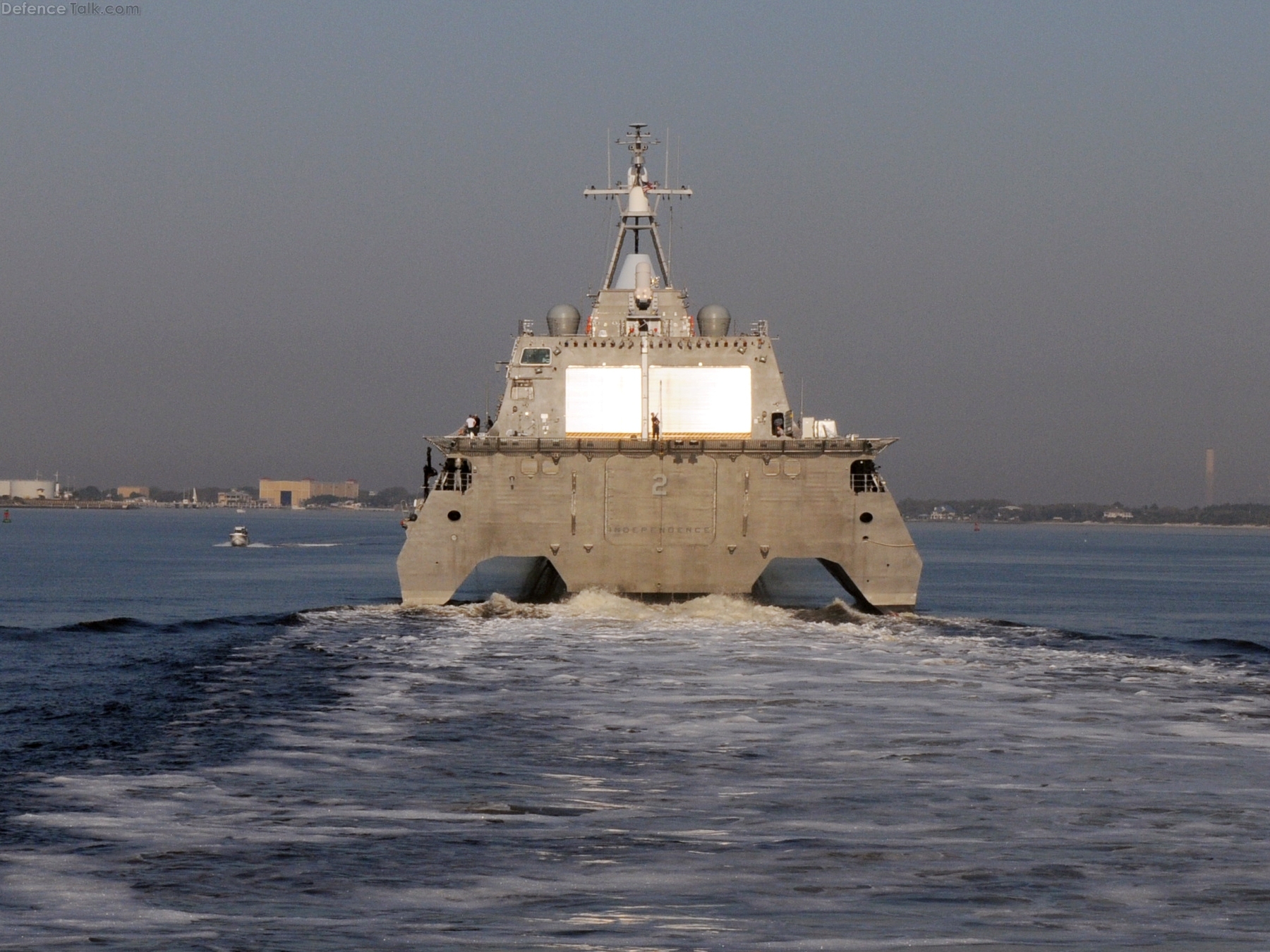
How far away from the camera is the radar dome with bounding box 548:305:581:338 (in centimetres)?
3781

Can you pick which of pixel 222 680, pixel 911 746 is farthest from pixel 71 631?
pixel 911 746

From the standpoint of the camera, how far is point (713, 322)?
3741cm

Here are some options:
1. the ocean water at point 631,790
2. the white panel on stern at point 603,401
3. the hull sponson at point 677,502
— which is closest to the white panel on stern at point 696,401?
the white panel on stern at point 603,401

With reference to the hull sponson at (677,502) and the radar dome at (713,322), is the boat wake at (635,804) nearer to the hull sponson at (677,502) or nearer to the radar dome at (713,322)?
the hull sponson at (677,502)

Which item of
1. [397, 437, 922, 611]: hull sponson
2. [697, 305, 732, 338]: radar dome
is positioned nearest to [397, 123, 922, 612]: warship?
[397, 437, 922, 611]: hull sponson

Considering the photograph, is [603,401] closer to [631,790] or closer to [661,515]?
[661,515]

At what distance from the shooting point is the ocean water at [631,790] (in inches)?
346

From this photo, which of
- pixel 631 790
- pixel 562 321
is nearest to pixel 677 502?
pixel 562 321

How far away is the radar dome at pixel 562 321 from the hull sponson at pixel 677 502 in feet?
20.3

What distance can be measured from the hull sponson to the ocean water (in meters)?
3.12

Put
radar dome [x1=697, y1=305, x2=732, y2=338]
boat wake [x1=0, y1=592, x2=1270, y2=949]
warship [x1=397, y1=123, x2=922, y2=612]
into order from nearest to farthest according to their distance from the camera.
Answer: boat wake [x1=0, y1=592, x2=1270, y2=949]
warship [x1=397, y1=123, x2=922, y2=612]
radar dome [x1=697, y1=305, x2=732, y2=338]

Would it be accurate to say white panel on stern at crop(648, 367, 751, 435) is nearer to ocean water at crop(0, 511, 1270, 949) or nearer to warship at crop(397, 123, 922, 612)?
warship at crop(397, 123, 922, 612)

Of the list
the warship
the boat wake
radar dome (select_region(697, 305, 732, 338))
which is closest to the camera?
the boat wake

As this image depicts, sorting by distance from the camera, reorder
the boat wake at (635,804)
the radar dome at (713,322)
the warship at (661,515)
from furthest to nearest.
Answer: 1. the radar dome at (713,322)
2. the warship at (661,515)
3. the boat wake at (635,804)
